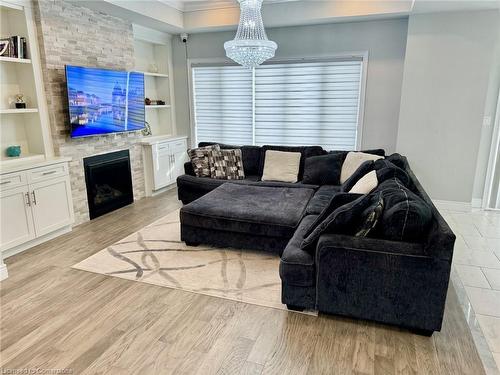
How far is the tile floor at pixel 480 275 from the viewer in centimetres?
222

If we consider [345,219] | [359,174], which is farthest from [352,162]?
[345,219]

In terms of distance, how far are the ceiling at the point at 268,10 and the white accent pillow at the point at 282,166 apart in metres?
1.99

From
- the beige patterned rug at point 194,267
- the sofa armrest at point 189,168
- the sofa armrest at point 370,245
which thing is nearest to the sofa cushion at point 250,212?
the beige patterned rug at point 194,267

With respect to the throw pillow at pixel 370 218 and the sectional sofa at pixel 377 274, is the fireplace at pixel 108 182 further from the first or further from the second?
the throw pillow at pixel 370 218

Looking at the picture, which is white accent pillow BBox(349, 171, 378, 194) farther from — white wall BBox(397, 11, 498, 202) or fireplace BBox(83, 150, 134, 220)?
fireplace BBox(83, 150, 134, 220)

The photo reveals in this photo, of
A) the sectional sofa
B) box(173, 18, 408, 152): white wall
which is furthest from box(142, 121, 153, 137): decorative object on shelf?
the sectional sofa

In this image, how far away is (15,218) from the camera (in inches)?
133

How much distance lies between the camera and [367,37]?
5.02 meters

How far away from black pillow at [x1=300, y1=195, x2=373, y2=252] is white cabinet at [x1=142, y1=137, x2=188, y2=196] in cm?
382

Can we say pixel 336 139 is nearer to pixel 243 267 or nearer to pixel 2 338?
pixel 243 267

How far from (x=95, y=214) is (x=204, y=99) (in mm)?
2887

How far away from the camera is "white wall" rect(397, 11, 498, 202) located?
4305 mm

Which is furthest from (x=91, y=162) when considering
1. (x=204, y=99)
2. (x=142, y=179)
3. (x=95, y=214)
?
(x=204, y=99)

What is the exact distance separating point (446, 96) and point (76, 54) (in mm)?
4770
